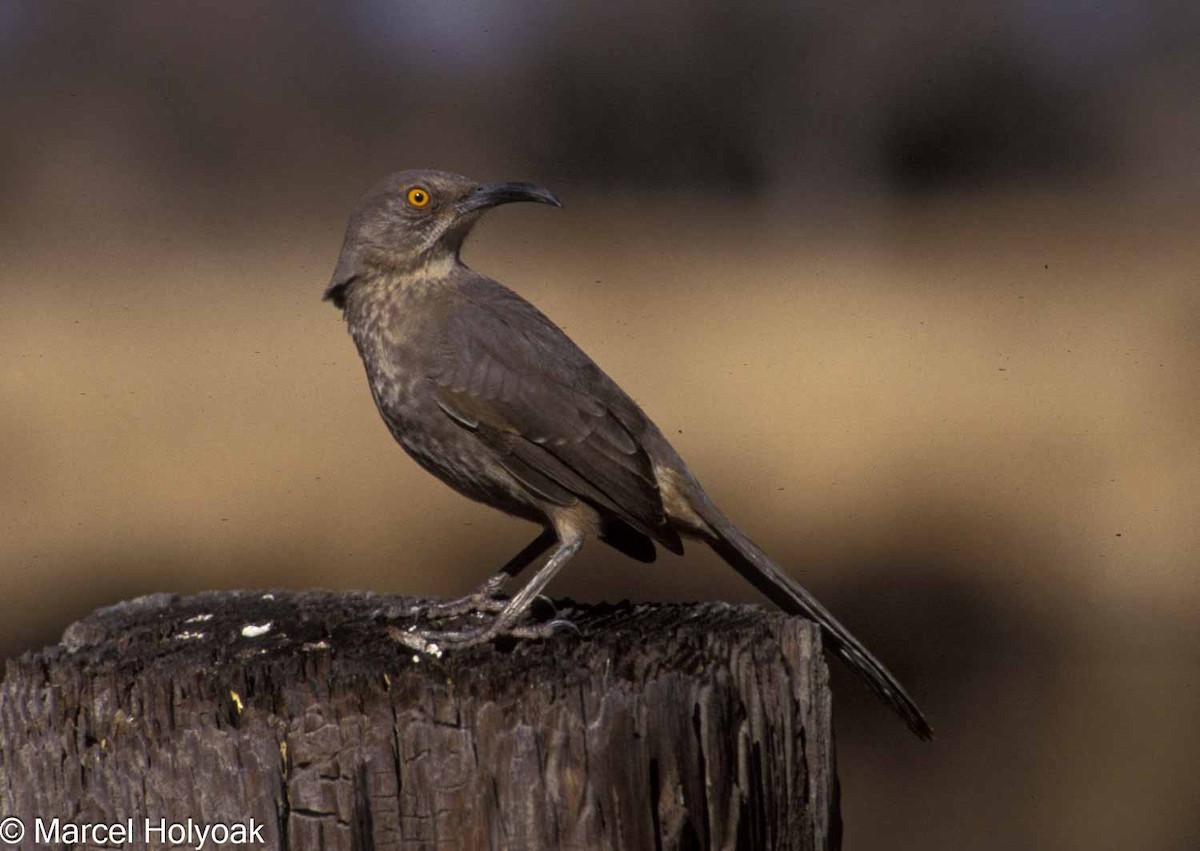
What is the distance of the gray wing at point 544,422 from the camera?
13.5ft

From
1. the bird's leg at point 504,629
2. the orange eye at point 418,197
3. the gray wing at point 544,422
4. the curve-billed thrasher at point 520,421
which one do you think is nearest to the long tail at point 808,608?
the curve-billed thrasher at point 520,421

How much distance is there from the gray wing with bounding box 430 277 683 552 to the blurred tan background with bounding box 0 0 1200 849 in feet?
9.76

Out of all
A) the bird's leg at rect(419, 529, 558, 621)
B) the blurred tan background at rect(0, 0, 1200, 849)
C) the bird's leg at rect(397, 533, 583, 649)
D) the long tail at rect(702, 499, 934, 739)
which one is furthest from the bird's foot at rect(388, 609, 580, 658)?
the blurred tan background at rect(0, 0, 1200, 849)

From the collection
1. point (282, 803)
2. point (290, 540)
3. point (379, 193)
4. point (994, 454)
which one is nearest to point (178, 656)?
point (282, 803)

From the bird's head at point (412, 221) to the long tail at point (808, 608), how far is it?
3.47ft

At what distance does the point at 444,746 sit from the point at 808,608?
155 cm

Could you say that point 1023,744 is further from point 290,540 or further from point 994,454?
point 290,540

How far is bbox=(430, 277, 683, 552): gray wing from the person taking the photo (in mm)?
4113

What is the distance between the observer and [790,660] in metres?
3.13

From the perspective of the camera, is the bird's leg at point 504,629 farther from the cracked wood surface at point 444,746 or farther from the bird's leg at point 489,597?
the cracked wood surface at point 444,746

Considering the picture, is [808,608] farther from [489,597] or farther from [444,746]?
[444,746]

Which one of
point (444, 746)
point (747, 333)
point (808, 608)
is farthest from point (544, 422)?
point (747, 333)

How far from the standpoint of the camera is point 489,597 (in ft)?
13.9

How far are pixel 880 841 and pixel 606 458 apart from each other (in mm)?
3026
